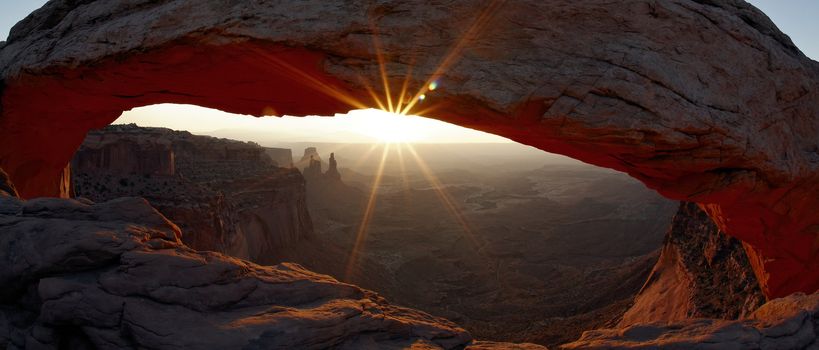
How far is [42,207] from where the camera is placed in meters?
7.11

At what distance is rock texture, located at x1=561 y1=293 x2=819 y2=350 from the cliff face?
21.6m

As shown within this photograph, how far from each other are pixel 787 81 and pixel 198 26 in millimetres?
11083

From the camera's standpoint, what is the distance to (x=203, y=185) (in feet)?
94.4

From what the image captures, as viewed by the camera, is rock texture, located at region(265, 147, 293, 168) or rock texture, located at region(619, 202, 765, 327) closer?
rock texture, located at region(619, 202, 765, 327)

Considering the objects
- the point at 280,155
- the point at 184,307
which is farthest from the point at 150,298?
the point at 280,155

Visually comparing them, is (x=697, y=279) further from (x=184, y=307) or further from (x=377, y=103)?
(x=184, y=307)

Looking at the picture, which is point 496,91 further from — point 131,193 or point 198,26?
point 131,193

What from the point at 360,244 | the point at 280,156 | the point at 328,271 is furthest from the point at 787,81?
the point at 280,156

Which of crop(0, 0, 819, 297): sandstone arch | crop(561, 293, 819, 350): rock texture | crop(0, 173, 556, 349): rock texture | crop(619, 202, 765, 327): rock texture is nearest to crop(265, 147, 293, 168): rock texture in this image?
crop(619, 202, 765, 327): rock texture

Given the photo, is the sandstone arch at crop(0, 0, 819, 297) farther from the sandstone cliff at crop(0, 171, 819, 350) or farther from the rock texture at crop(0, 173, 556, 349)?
the rock texture at crop(0, 173, 556, 349)

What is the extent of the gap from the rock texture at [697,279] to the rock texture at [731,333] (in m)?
7.26

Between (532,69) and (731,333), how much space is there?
15.7 ft

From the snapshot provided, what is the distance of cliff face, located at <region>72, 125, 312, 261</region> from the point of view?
2233 cm

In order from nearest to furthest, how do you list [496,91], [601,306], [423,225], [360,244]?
[496,91]
[601,306]
[360,244]
[423,225]
